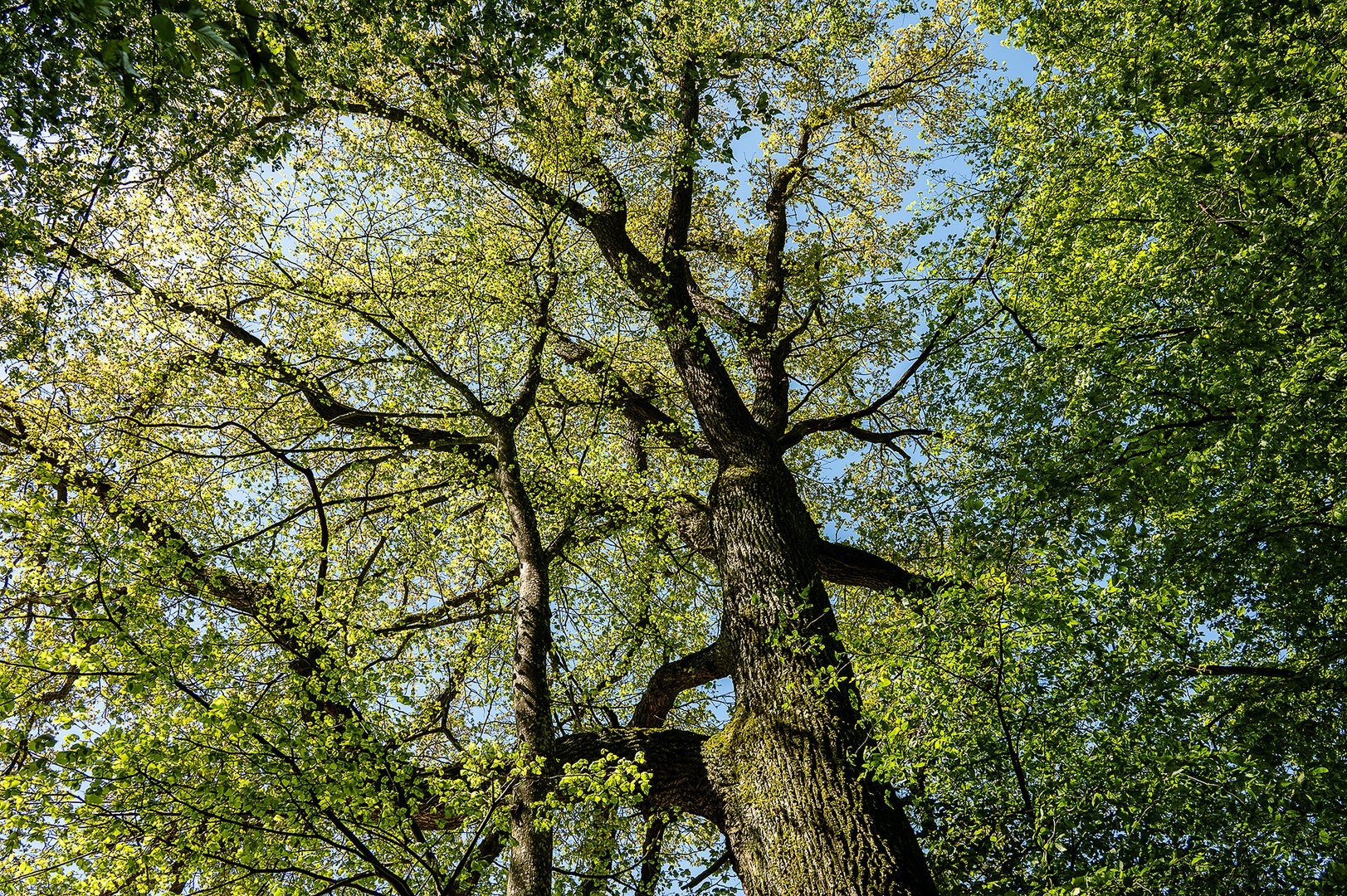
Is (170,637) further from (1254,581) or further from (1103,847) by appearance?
(1254,581)

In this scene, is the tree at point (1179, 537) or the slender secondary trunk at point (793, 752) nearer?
the tree at point (1179, 537)

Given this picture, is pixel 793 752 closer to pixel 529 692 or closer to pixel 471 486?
pixel 529 692

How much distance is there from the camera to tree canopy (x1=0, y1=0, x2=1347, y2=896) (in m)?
4.82

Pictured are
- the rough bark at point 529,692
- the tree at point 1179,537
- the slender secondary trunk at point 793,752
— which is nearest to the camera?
the tree at point 1179,537

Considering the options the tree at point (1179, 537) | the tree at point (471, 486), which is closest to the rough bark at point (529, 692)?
the tree at point (471, 486)

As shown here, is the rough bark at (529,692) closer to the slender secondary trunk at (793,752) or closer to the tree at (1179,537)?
the slender secondary trunk at (793,752)

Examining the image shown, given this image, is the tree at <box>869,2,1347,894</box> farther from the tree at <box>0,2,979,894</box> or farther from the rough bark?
the rough bark

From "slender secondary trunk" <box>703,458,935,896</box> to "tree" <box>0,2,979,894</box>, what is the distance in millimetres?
31

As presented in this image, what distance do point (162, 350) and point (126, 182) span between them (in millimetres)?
2088

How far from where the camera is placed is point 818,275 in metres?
12.2

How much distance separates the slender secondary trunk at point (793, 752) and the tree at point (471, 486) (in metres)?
0.03

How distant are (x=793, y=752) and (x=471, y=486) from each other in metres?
5.89

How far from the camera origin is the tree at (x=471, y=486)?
19.7 feet

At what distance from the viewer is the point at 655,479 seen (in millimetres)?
11875
